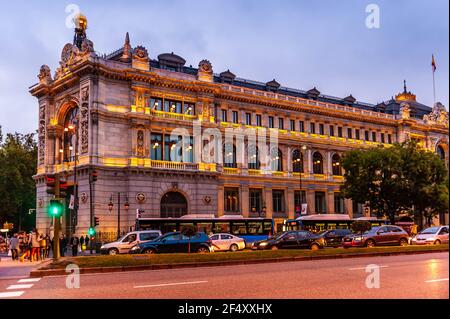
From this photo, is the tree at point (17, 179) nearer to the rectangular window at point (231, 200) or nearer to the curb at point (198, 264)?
the rectangular window at point (231, 200)

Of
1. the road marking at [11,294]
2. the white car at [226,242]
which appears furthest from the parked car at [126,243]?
the road marking at [11,294]

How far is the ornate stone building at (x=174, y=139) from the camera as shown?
50812mm

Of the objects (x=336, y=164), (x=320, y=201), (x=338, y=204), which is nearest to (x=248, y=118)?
(x=320, y=201)

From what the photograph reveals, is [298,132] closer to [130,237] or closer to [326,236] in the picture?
[326,236]

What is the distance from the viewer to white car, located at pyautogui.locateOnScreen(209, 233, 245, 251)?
3919cm

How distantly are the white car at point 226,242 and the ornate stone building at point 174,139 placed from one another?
8.11m

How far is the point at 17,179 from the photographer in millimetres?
68375

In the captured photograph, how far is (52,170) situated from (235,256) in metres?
38.5

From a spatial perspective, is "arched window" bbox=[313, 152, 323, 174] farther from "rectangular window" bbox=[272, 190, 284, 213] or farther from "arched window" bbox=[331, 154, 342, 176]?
"rectangular window" bbox=[272, 190, 284, 213]

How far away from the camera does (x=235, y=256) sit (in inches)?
959

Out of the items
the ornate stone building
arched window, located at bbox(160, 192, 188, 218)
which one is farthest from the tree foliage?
arched window, located at bbox(160, 192, 188, 218)

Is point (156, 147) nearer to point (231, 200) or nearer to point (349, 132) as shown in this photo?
point (231, 200)

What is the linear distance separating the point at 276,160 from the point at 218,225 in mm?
20397

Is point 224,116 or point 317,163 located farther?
point 317,163
